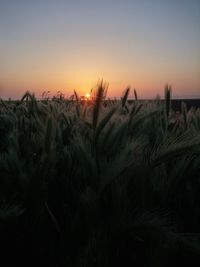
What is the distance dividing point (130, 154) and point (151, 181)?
5.0 inches

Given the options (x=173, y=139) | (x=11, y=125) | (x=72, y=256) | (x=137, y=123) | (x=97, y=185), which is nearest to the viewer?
(x=72, y=256)

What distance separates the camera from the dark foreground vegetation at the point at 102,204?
1021 millimetres

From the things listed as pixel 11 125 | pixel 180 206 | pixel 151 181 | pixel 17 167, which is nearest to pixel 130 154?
pixel 151 181

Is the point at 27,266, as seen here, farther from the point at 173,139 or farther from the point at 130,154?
the point at 173,139

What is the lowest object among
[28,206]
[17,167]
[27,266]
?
[27,266]

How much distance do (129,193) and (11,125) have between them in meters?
1.18

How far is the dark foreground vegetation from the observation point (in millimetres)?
1021

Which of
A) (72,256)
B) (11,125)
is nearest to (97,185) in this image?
(72,256)

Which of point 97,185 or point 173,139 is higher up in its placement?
point 173,139

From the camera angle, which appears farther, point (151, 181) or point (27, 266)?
point (151, 181)

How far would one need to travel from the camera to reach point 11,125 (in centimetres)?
220

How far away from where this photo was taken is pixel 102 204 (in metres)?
1.16

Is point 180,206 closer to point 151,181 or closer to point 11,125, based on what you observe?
point 151,181

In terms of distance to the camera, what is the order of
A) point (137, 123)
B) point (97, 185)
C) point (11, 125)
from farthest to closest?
point (11, 125)
point (137, 123)
point (97, 185)
